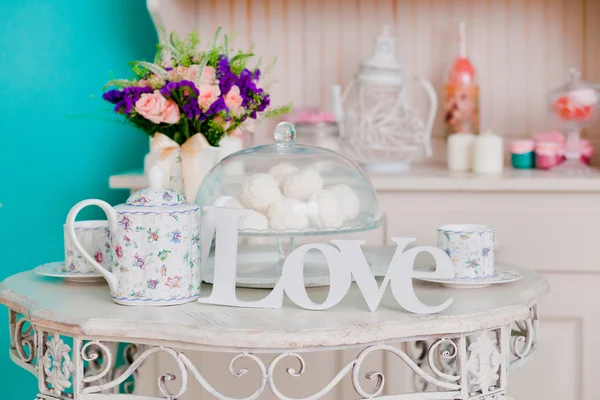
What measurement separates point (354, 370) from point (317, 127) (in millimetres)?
1177

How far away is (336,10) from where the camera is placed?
2.39 m

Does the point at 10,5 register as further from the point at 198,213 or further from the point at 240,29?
the point at 198,213

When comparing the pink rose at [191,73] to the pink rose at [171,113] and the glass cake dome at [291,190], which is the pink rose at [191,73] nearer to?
the pink rose at [171,113]

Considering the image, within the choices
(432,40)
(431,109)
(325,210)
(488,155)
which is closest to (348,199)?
(325,210)

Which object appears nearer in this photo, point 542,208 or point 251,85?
point 251,85

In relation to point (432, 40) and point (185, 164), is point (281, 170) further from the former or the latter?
point (432, 40)

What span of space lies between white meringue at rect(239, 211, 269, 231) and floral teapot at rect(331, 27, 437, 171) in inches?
36.9

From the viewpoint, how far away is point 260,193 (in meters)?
1.24

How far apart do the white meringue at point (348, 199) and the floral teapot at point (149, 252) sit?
0.24 metres

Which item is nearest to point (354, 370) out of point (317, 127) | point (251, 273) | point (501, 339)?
point (501, 339)

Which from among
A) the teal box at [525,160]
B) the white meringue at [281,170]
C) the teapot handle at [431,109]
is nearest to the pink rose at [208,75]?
the white meringue at [281,170]

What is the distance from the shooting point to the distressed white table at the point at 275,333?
3.35 ft

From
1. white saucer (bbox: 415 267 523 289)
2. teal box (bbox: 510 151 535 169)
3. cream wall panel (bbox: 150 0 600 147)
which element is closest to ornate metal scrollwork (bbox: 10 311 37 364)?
white saucer (bbox: 415 267 523 289)

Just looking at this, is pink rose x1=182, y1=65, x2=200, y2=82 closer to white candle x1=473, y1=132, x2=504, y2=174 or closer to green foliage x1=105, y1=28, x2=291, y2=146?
green foliage x1=105, y1=28, x2=291, y2=146
